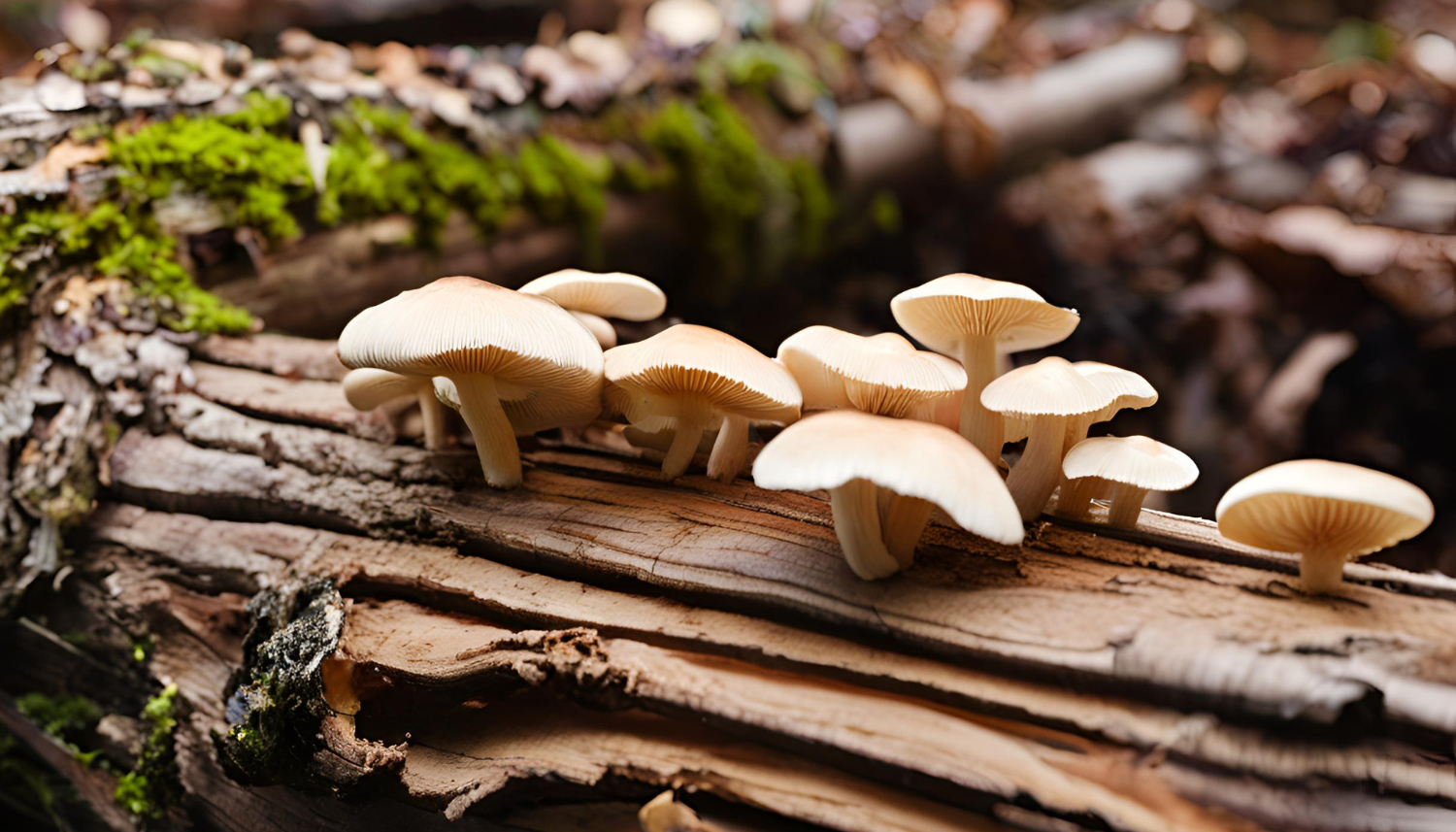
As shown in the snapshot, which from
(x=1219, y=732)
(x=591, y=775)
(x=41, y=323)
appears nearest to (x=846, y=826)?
(x=591, y=775)

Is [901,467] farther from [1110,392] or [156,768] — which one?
[156,768]

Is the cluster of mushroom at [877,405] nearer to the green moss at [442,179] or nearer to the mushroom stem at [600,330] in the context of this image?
the mushroom stem at [600,330]

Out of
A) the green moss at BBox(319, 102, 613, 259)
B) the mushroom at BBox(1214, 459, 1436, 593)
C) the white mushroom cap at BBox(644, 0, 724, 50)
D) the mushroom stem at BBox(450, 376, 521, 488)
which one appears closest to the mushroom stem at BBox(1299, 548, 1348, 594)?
the mushroom at BBox(1214, 459, 1436, 593)

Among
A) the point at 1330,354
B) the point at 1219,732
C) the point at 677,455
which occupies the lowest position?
the point at 1219,732

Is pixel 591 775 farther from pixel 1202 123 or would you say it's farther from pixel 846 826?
pixel 1202 123

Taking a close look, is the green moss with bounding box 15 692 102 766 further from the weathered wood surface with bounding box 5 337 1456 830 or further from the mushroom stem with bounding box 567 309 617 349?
the mushroom stem with bounding box 567 309 617 349

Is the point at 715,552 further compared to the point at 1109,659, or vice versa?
the point at 715,552
